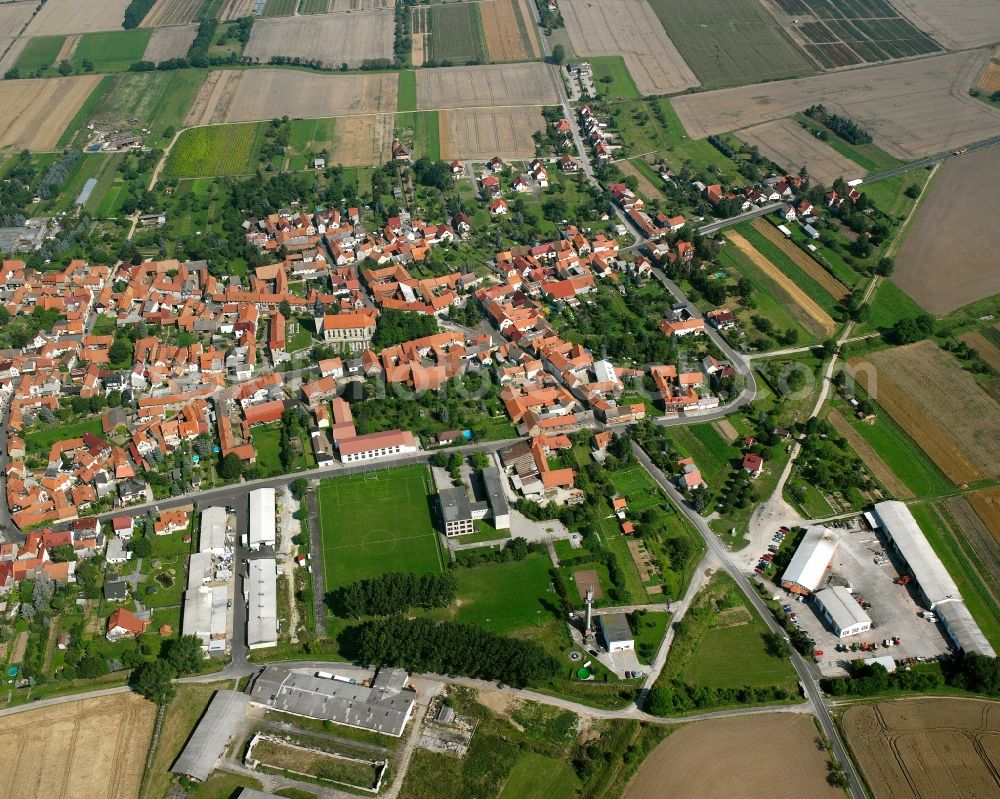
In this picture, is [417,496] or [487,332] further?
[487,332]

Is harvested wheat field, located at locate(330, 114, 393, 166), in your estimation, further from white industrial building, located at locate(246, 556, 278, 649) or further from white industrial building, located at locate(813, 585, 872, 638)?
white industrial building, located at locate(813, 585, 872, 638)

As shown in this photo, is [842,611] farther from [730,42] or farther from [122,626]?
[730,42]

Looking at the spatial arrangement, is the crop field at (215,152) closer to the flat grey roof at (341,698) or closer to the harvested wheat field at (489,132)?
the harvested wheat field at (489,132)

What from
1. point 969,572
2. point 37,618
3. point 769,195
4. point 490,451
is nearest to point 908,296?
point 769,195

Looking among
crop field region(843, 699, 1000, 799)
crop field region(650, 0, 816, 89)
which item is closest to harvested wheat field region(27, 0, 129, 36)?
crop field region(650, 0, 816, 89)

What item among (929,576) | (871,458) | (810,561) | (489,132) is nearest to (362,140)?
(489,132)

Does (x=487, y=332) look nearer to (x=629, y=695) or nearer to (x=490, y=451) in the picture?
(x=490, y=451)
